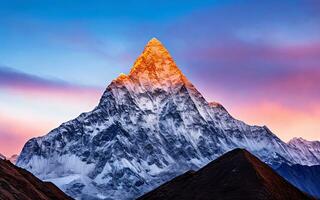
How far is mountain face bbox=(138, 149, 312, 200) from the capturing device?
167 metres

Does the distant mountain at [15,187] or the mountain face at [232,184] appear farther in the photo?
the distant mountain at [15,187]

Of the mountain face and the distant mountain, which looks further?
the distant mountain

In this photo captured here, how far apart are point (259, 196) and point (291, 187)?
28.6 m

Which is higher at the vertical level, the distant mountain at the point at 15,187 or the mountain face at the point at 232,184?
the distant mountain at the point at 15,187

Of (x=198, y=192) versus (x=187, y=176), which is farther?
(x=187, y=176)

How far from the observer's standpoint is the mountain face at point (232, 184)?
167 meters

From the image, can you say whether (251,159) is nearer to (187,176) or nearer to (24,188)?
(187,176)

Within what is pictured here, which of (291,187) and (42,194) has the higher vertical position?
(42,194)

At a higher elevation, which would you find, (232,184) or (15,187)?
(15,187)

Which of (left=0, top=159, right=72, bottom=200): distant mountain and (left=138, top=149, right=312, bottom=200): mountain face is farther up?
(left=0, top=159, right=72, bottom=200): distant mountain

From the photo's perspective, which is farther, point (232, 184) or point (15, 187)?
point (15, 187)

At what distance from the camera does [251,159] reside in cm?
18925

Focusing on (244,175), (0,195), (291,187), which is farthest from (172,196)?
(0,195)

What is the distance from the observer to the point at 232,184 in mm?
172875
